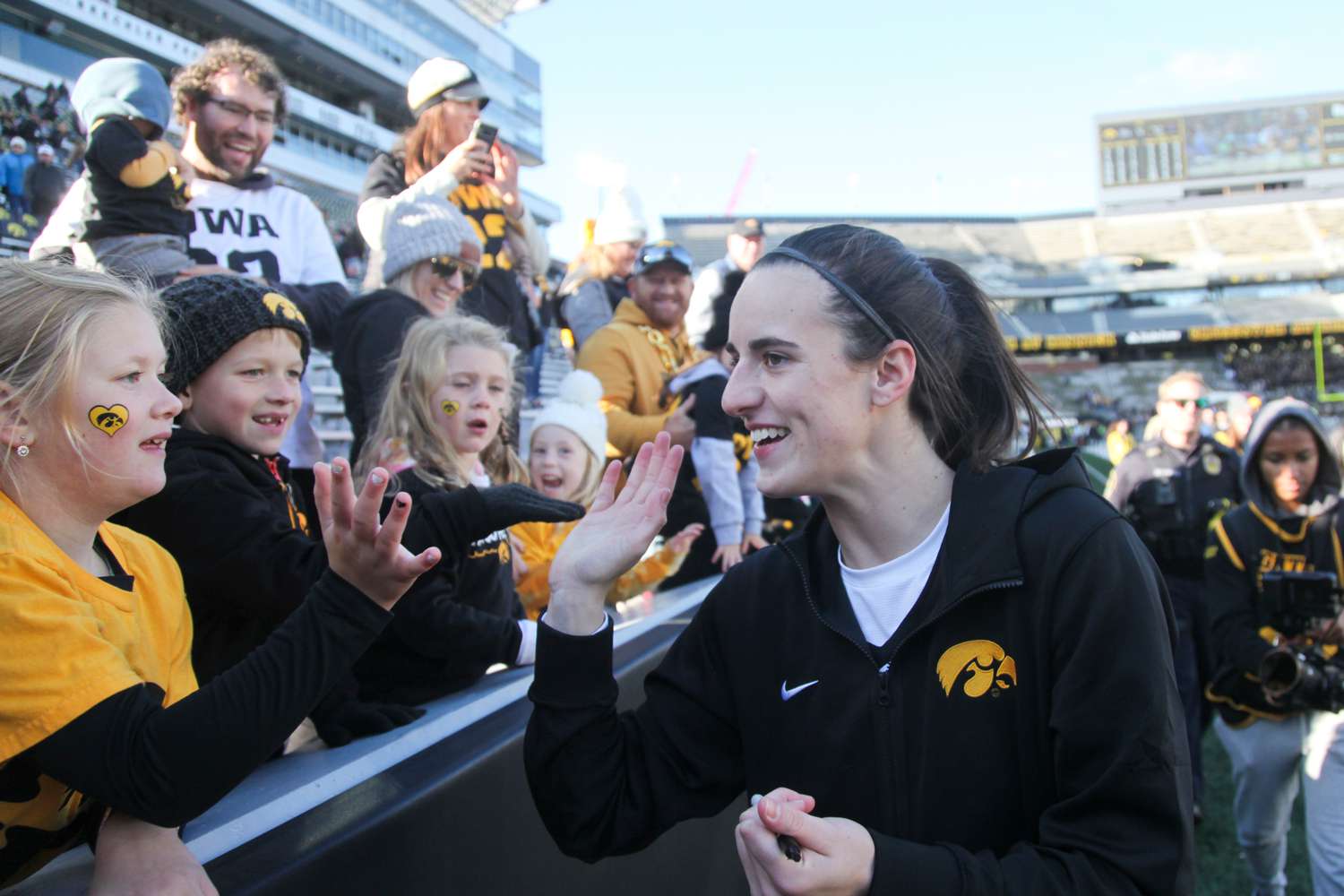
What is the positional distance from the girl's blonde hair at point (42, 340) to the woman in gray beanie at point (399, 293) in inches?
67.8

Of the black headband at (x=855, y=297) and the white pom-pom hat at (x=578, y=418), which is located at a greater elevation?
the black headband at (x=855, y=297)

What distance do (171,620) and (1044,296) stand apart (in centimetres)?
4779

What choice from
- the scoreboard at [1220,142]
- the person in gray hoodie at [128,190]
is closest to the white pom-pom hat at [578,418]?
the person in gray hoodie at [128,190]

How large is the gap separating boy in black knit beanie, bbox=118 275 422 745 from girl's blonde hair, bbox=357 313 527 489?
476mm

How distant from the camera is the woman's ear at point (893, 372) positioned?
1.60 m

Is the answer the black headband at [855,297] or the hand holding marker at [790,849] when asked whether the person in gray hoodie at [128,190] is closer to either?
the black headband at [855,297]

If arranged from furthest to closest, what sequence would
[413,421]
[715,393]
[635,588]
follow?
[715,393], [635,588], [413,421]

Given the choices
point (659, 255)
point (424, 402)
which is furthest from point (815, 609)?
point (659, 255)

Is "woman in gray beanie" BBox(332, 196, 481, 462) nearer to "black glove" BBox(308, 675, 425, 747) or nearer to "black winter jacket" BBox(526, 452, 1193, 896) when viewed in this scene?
"black glove" BBox(308, 675, 425, 747)

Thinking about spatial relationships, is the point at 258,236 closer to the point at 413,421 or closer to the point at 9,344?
the point at 413,421

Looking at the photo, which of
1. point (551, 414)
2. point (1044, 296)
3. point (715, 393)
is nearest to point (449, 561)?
point (551, 414)

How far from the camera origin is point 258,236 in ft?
11.7

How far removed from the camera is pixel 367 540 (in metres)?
1.37

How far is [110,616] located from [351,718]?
0.71 metres
